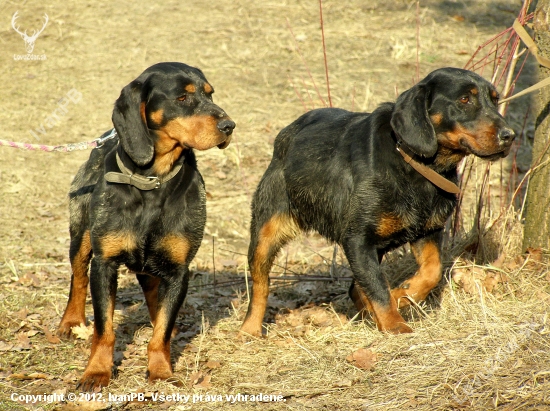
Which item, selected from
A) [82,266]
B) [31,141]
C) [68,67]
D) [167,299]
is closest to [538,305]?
[167,299]

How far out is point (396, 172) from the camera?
5.22m

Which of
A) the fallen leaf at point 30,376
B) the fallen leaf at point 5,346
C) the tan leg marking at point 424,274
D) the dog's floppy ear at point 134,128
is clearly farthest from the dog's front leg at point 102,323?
the tan leg marking at point 424,274

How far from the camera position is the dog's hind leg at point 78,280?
5.83 metres

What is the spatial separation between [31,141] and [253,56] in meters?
4.60

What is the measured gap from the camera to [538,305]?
5.41m

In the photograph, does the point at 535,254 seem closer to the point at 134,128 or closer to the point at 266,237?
the point at 266,237

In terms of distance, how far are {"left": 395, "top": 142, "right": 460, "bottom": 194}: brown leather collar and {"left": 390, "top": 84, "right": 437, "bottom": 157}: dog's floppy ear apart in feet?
0.38

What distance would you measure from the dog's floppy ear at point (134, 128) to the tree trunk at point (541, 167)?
11.3 feet

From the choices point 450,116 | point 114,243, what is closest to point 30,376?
point 114,243

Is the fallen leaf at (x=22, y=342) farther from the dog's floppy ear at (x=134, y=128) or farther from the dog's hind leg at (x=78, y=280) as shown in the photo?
the dog's floppy ear at (x=134, y=128)

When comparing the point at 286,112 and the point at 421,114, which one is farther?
the point at 286,112

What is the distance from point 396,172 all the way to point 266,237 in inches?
56.1

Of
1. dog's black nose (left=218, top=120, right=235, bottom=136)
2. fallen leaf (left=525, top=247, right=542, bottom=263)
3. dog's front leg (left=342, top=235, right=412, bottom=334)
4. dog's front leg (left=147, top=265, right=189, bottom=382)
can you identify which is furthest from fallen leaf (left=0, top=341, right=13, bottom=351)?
fallen leaf (left=525, top=247, right=542, bottom=263)

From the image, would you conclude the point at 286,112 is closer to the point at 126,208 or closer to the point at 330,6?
the point at 330,6
